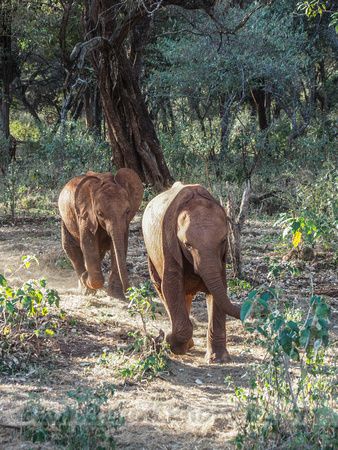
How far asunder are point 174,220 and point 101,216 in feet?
8.06

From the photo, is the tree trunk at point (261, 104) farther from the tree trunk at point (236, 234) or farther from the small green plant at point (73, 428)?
the small green plant at point (73, 428)

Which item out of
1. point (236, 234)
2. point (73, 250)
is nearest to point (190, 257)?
point (236, 234)

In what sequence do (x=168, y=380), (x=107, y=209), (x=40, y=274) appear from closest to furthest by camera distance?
(x=168, y=380)
(x=107, y=209)
(x=40, y=274)

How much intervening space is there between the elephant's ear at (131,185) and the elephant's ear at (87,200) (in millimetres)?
352

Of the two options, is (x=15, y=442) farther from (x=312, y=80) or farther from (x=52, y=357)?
(x=312, y=80)

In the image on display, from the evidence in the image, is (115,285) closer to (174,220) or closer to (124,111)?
(174,220)

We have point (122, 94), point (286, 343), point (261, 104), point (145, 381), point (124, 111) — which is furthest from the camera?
point (261, 104)

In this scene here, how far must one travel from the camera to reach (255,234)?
1188 centimetres

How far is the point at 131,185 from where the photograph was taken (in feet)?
26.3

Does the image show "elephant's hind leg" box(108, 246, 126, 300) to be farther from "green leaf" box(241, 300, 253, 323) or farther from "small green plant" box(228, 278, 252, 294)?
"green leaf" box(241, 300, 253, 323)

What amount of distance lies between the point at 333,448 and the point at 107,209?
5081 mm

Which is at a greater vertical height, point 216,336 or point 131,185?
point 131,185

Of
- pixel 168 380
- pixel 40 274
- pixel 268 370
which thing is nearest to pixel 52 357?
pixel 168 380

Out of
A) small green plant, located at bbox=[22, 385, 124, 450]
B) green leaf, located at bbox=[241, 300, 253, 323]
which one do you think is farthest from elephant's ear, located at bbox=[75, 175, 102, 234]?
green leaf, located at bbox=[241, 300, 253, 323]
